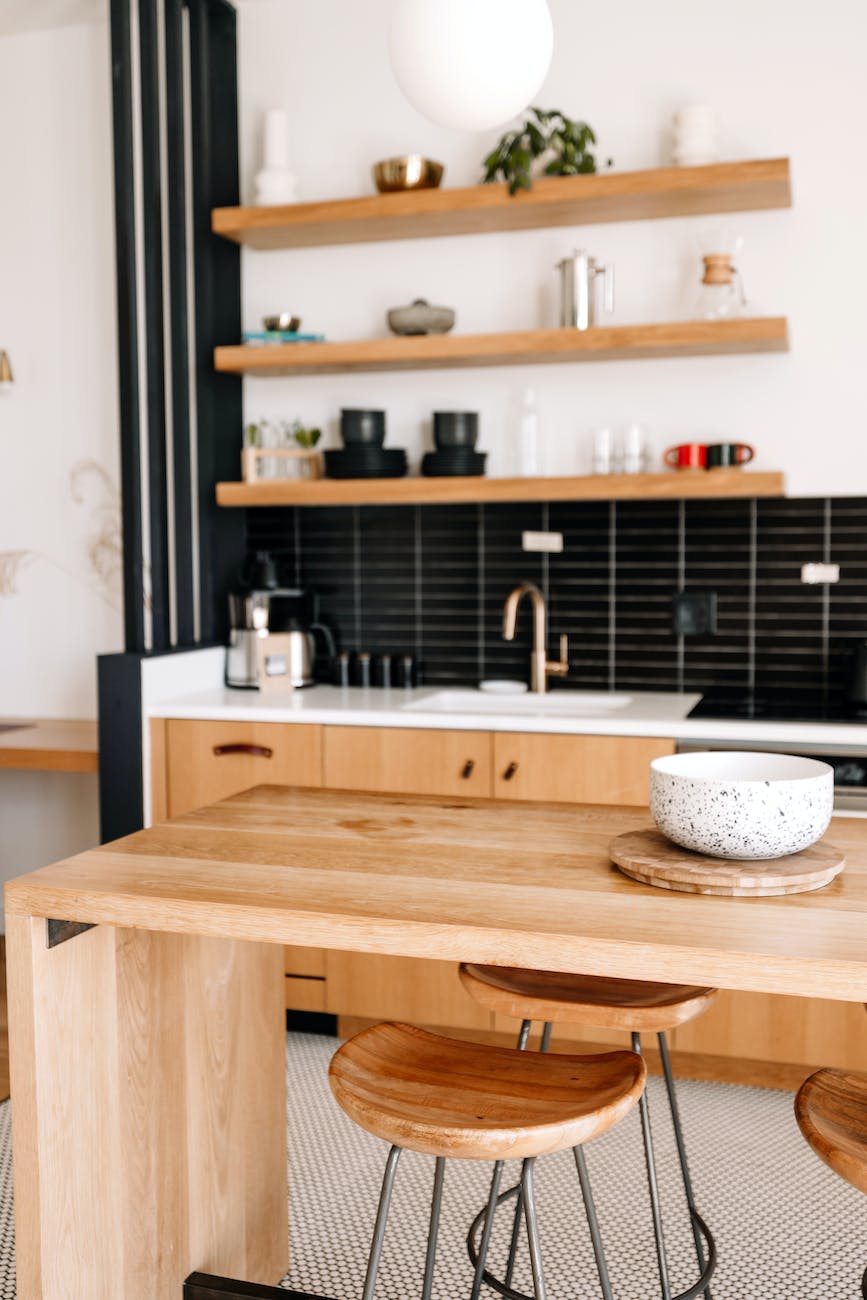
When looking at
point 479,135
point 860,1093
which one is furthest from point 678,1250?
point 479,135

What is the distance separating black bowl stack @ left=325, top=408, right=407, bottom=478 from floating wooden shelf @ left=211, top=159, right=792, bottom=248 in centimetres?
56

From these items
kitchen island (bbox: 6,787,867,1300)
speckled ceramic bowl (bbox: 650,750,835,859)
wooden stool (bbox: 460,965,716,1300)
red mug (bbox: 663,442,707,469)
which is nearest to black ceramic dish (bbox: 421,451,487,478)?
red mug (bbox: 663,442,707,469)

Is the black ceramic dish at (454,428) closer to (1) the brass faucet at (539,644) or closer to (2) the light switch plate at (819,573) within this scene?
(1) the brass faucet at (539,644)

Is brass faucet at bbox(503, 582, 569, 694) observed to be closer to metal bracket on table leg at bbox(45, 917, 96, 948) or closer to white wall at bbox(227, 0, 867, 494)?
white wall at bbox(227, 0, 867, 494)

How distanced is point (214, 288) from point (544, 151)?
3.71 ft

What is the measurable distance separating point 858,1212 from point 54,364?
347 centimetres

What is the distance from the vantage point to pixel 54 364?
165 inches

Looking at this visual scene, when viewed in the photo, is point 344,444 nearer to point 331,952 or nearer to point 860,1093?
point 331,952

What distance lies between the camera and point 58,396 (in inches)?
165

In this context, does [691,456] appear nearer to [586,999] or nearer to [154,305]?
[154,305]

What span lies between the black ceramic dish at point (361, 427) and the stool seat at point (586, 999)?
2160 millimetres

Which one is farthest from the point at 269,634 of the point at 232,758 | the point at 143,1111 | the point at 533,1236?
the point at 533,1236

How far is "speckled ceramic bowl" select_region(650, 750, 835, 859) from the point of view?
156 centimetres

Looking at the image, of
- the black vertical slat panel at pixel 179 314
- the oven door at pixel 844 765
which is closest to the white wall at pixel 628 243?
the black vertical slat panel at pixel 179 314
